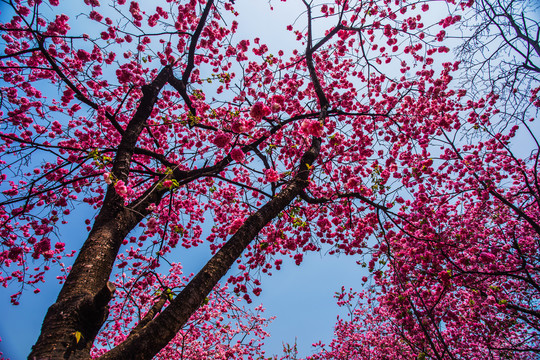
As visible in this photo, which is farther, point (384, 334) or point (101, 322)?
point (384, 334)

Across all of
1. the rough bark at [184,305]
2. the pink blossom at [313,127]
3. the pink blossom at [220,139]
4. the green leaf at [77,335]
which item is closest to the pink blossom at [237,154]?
the pink blossom at [220,139]

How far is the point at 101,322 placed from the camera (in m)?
2.23

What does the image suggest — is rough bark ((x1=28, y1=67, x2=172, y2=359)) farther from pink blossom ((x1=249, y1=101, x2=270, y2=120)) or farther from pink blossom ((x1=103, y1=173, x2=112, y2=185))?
pink blossom ((x1=249, y1=101, x2=270, y2=120))

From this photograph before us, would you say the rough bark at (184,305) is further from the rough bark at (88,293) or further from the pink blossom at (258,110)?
the pink blossom at (258,110)

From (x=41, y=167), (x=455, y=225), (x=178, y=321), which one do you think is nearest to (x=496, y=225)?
(x=455, y=225)

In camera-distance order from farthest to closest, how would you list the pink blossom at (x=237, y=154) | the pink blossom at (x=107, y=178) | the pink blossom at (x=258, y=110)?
the pink blossom at (x=237, y=154)
the pink blossom at (x=258, y=110)
the pink blossom at (x=107, y=178)

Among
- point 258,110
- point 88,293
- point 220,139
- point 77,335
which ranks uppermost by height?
point 258,110

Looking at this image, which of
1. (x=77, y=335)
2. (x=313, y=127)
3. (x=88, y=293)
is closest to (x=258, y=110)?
(x=313, y=127)

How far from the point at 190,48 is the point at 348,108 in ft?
17.6

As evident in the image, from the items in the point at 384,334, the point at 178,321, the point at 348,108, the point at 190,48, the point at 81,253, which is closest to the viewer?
the point at 178,321

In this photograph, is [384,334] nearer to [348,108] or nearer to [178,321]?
[348,108]

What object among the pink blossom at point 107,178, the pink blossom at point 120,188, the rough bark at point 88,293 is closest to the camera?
the rough bark at point 88,293

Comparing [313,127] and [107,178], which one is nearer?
[107,178]

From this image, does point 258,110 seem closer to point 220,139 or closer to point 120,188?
point 220,139
